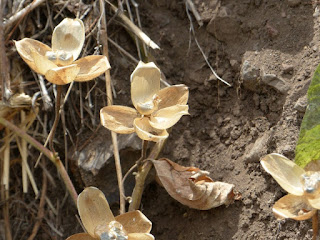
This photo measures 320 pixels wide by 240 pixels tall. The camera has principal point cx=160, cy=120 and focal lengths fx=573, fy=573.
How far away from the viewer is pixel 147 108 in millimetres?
1473

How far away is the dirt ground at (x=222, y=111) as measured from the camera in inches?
64.4

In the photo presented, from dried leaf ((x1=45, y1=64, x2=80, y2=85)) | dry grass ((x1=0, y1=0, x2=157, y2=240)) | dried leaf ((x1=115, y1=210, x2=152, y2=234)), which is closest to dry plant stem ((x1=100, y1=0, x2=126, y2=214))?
dry grass ((x1=0, y1=0, x2=157, y2=240))

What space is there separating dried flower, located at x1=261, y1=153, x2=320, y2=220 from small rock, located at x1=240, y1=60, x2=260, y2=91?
41 centimetres

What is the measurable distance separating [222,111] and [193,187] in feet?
1.04

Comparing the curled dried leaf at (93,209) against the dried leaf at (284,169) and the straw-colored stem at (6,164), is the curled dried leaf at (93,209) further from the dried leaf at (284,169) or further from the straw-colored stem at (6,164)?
the straw-colored stem at (6,164)

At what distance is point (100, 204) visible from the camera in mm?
1506

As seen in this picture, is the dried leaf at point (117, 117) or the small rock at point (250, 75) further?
the small rock at point (250, 75)

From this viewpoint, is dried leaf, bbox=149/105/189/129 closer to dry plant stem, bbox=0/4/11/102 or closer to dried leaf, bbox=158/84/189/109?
dried leaf, bbox=158/84/189/109

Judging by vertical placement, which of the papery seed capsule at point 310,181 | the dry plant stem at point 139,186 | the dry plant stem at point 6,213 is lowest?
the dry plant stem at point 6,213

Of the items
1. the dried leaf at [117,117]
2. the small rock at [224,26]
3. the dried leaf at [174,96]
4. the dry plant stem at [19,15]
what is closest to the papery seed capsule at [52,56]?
the dried leaf at [117,117]

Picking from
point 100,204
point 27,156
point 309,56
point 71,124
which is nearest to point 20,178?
point 27,156

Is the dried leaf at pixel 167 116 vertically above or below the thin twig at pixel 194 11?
below

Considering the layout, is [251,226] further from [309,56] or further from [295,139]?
[309,56]

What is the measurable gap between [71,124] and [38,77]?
0.20 meters
